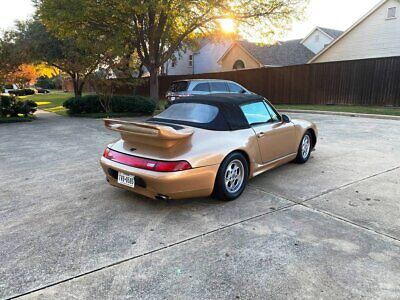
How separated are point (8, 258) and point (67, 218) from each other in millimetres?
882

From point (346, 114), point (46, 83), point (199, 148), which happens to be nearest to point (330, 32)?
point (346, 114)

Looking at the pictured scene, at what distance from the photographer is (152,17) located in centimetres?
1530

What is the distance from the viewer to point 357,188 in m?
4.62

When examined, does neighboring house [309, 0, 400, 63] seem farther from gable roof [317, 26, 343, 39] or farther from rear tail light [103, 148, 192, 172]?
rear tail light [103, 148, 192, 172]

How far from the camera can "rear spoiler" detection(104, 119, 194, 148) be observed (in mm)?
3543

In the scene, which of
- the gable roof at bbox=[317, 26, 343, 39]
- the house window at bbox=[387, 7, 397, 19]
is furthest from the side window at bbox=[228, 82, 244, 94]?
the gable roof at bbox=[317, 26, 343, 39]

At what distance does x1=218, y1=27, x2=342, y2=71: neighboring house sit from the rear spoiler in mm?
24624

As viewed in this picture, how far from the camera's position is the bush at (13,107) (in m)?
13.9

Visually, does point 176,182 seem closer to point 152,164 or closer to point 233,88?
point 152,164

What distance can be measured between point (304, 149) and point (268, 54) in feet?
81.8

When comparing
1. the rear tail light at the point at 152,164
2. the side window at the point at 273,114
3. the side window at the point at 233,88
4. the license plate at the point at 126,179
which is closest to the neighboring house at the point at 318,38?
the side window at the point at 233,88

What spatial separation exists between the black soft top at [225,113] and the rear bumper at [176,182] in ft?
2.13

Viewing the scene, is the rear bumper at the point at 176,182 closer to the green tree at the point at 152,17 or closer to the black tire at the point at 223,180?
the black tire at the point at 223,180

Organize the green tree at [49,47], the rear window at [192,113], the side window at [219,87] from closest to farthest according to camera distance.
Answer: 1. the rear window at [192,113]
2. the side window at [219,87]
3. the green tree at [49,47]
